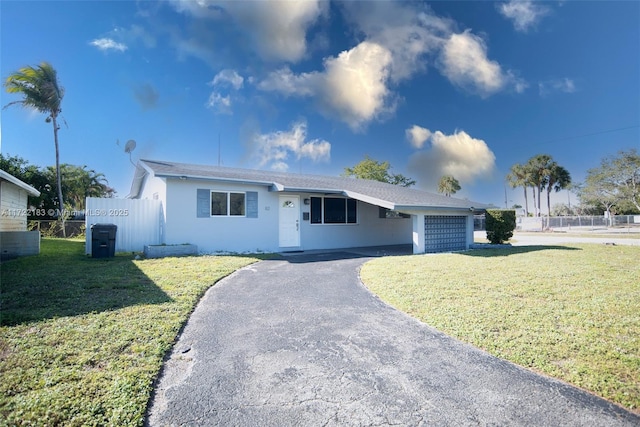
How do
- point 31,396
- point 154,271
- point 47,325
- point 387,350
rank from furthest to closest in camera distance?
point 154,271 < point 47,325 < point 387,350 < point 31,396

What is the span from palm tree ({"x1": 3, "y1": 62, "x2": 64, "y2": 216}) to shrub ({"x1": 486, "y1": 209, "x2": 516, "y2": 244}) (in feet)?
79.1

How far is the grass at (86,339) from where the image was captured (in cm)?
218

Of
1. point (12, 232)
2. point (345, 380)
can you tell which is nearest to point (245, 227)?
point (12, 232)

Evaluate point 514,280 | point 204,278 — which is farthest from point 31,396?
point 514,280

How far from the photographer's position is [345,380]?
2670 mm

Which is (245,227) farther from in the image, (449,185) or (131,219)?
(449,185)

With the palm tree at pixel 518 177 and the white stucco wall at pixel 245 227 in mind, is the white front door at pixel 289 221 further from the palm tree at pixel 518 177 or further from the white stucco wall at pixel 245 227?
the palm tree at pixel 518 177

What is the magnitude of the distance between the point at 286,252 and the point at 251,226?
5.73 feet

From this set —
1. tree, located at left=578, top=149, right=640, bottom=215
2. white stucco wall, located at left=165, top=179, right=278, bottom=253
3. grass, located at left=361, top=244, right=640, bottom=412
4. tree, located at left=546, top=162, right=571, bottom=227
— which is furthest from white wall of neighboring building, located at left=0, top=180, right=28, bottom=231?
tree, located at left=578, top=149, right=640, bottom=215

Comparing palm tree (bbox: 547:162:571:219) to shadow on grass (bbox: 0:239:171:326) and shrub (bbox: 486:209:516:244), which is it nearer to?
shrub (bbox: 486:209:516:244)

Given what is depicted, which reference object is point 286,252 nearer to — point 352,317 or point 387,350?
point 352,317

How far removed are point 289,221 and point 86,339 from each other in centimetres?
917

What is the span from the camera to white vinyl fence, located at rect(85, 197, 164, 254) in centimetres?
1027

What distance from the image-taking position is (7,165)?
1939cm
